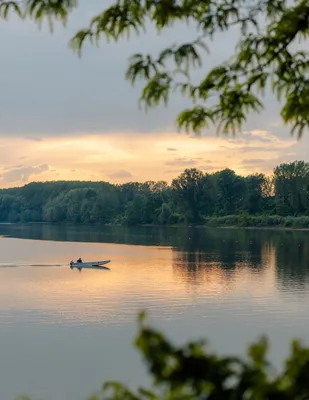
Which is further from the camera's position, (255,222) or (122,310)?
(255,222)

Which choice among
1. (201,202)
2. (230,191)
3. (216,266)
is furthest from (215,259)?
(201,202)

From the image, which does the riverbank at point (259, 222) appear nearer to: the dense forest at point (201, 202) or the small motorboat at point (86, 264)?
the dense forest at point (201, 202)

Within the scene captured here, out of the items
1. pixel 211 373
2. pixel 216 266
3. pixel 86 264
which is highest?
pixel 211 373

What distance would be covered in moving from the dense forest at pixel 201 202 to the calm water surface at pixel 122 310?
5127 cm

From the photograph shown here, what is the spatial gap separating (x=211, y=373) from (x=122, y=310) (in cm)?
2674

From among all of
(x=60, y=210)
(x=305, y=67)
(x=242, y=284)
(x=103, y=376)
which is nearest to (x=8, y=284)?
(x=242, y=284)

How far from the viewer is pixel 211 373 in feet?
8.91

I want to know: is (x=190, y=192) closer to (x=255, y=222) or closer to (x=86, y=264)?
(x=255, y=222)

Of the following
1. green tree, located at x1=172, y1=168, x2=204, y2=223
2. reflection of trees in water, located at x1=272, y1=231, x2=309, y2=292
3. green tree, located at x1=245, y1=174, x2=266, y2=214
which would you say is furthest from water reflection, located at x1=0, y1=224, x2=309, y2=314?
green tree, located at x1=172, y1=168, x2=204, y2=223

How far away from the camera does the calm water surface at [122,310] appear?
65.9 feet

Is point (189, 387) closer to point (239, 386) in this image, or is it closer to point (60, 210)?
point (239, 386)

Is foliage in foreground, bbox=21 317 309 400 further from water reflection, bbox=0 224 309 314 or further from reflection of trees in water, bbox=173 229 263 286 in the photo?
reflection of trees in water, bbox=173 229 263 286

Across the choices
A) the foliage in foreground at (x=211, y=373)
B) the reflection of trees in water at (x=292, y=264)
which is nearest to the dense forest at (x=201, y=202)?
the reflection of trees in water at (x=292, y=264)

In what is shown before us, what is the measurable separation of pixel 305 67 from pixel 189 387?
2.53 m
